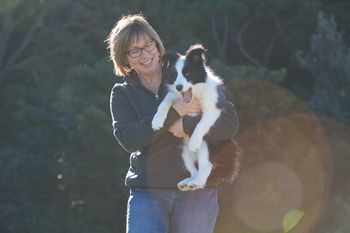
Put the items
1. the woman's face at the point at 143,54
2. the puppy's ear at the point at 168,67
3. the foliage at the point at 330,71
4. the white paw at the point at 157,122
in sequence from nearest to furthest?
the white paw at the point at 157,122 < the woman's face at the point at 143,54 < the puppy's ear at the point at 168,67 < the foliage at the point at 330,71

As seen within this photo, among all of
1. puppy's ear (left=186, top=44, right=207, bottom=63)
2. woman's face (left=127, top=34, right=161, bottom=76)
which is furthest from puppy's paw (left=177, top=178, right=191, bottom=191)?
puppy's ear (left=186, top=44, right=207, bottom=63)

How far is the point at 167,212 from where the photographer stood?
141 inches

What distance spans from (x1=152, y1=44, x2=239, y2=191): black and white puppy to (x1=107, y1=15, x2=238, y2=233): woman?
0.05m

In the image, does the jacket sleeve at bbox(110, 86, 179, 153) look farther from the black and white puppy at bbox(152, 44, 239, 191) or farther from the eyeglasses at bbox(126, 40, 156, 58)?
the eyeglasses at bbox(126, 40, 156, 58)

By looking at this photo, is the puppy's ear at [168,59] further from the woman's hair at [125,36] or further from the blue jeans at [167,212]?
the blue jeans at [167,212]

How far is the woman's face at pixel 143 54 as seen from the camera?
3.72 meters

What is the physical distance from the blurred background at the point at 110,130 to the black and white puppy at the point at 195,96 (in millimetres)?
5518

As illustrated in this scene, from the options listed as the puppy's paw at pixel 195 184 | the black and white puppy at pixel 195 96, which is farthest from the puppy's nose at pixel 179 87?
the puppy's paw at pixel 195 184

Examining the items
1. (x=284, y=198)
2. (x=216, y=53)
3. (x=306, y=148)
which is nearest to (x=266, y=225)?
(x=284, y=198)

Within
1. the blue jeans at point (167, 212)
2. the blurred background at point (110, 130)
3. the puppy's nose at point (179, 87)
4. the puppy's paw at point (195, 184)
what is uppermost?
the puppy's nose at point (179, 87)

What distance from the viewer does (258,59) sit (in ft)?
45.1

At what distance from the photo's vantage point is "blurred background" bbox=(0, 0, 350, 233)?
9844 mm

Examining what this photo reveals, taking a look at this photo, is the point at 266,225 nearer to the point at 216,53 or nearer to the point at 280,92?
the point at 280,92

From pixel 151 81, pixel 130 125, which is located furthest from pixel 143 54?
pixel 130 125
